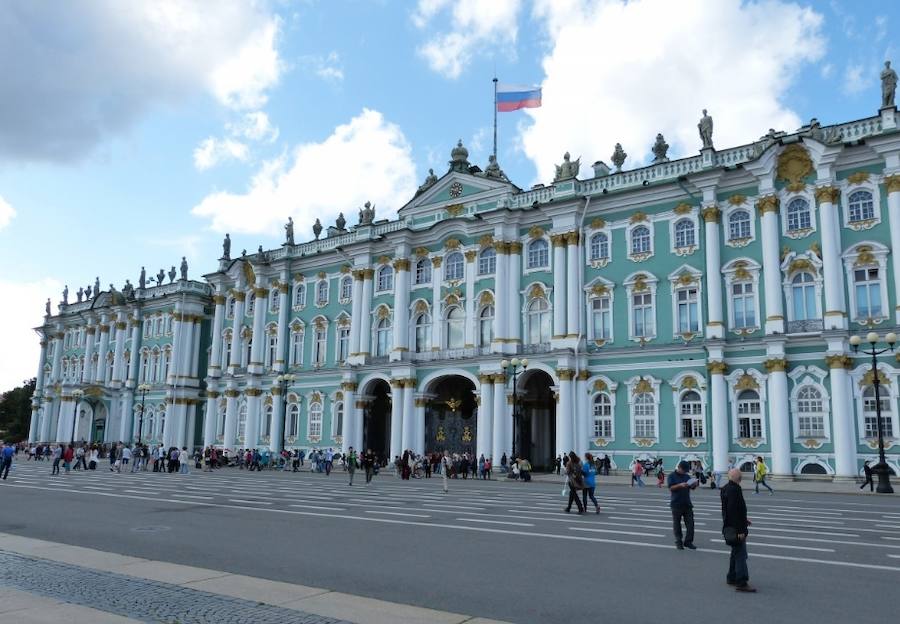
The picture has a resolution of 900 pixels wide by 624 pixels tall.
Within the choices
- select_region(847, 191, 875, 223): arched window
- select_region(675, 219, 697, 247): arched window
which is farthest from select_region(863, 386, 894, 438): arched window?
select_region(675, 219, 697, 247): arched window

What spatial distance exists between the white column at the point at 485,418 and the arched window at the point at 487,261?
703cm

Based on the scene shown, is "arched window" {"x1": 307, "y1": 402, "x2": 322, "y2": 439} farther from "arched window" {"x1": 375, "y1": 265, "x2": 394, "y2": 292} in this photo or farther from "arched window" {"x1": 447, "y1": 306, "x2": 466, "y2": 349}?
"arched window" {"x1": 447, "y1": 306, "x2": 466, "y2": 349}

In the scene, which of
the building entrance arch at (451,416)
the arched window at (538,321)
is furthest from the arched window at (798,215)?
the building entrance arch at (451,416)

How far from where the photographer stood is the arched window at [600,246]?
42.7 metres

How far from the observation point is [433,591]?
966cm

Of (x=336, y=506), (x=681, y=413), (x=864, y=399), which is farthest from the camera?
(x=681, y=413)

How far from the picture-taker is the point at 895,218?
3388 cm

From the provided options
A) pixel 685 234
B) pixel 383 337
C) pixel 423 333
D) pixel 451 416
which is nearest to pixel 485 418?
pixel 451 416

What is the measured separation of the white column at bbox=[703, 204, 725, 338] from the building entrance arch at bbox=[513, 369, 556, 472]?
1159 centimetres

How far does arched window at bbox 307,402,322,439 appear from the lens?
54094mm

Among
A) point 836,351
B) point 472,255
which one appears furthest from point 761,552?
point 472,255

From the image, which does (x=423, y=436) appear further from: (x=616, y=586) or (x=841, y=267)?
(x=616, y=586)

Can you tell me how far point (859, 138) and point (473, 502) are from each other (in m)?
26.0

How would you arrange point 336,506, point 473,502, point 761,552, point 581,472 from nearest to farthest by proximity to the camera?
point 761,552 → point 581,472 → point 336,506 → point 473,502
